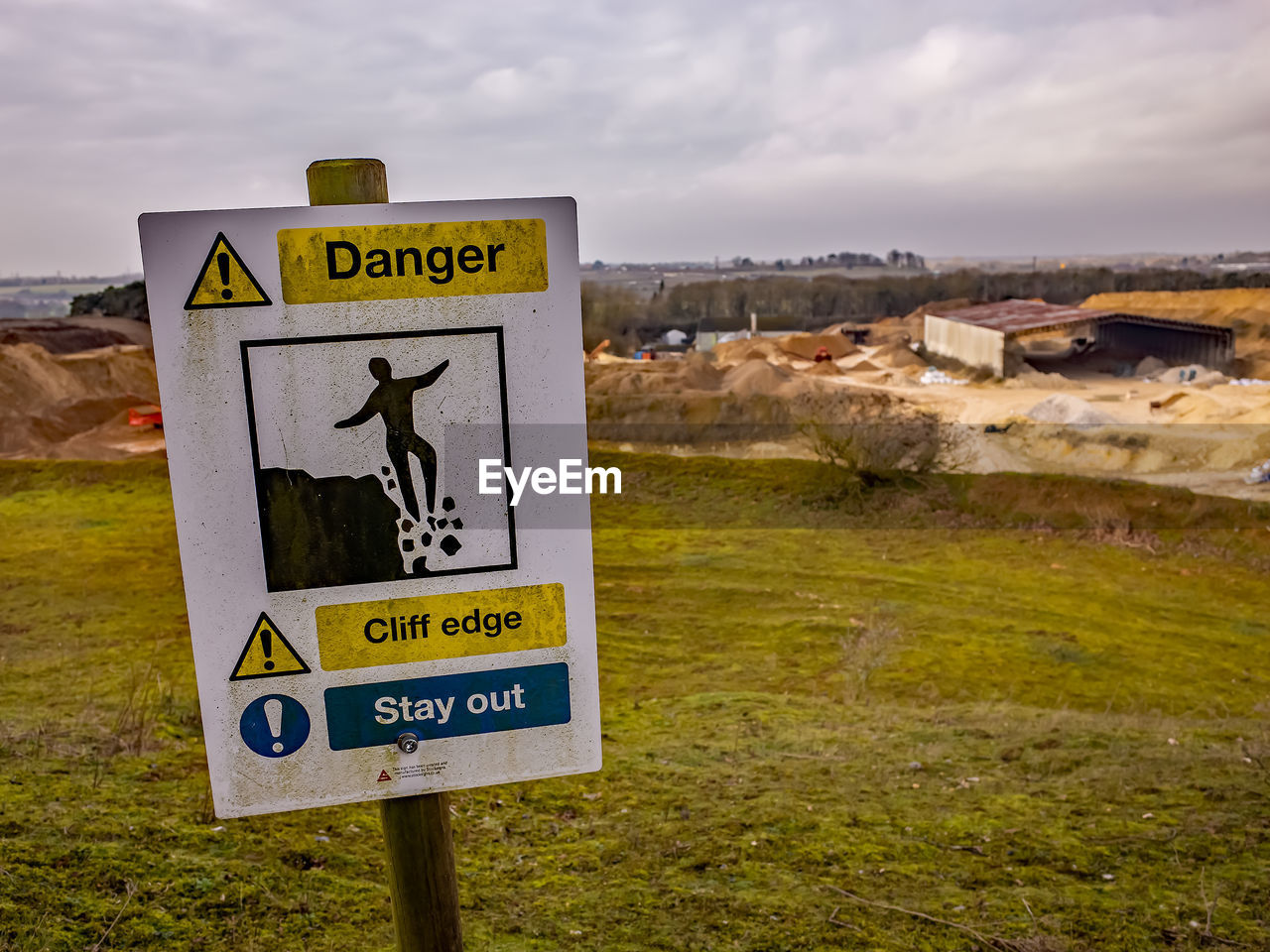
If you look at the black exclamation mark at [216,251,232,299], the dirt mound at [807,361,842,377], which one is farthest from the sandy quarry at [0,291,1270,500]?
the black exclamation mark at [216,251,232,299]

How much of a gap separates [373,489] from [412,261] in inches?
19.8

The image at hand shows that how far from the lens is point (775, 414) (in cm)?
3162

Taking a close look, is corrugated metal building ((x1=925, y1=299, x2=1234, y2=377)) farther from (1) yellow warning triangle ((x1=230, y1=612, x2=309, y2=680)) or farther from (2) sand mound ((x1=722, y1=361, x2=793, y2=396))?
(1) yellow warning triangle ((x1=230, y1=612, x2=309, y2=680))

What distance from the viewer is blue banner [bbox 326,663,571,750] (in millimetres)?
2006

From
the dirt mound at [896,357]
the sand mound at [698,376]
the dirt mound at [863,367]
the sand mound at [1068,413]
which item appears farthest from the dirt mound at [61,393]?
the dirt mound at [896,357]

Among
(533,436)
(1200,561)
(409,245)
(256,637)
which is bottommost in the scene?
(1200,561)

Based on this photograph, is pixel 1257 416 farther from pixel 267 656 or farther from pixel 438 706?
pixel 267 656

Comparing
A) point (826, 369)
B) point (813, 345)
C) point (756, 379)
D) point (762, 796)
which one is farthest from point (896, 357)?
point (762, 796)

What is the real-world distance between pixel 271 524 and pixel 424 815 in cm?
79

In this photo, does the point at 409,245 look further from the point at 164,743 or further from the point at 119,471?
the point at 119,471

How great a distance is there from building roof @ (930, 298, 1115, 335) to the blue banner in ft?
136

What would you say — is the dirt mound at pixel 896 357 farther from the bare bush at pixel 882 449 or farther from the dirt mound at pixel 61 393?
the dirt mound at pixel 61 393

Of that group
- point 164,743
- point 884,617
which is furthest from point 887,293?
point 164,743

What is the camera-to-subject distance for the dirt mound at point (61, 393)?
27.9 meters
